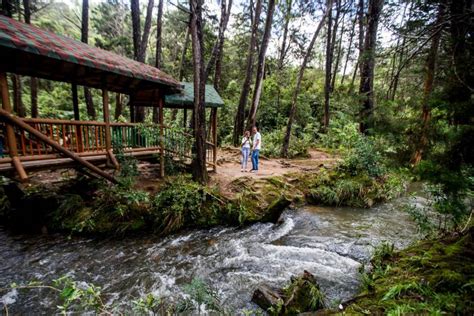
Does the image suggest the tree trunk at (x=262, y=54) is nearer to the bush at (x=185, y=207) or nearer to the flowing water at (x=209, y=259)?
the bush at (x=185, y=207)

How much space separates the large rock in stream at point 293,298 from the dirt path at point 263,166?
4300 mm

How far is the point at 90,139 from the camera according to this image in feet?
22.1

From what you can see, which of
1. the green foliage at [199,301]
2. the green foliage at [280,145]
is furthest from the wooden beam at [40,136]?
the green foliage at [280,145]

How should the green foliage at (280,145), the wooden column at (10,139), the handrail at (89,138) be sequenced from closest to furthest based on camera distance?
the wooden column at (10,139)
the handrail at (89,138)
the green foliage at (280,145)

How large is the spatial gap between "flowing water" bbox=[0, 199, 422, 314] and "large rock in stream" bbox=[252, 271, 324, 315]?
0.30 m

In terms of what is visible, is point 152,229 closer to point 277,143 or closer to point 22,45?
point 22,45

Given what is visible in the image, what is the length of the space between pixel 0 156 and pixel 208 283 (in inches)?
209

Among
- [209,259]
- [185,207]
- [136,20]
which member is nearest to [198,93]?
[185,207]

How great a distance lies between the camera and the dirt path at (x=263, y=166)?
9225 millimetres

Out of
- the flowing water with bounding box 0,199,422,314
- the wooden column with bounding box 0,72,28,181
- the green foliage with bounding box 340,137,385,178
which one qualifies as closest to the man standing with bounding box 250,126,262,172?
the flowing water with bounding box 0,199,422,314

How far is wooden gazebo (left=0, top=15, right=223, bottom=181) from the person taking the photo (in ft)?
15.9

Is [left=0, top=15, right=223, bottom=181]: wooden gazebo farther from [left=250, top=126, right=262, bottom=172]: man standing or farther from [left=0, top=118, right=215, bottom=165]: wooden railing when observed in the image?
[left=250, top=126, right=262, bottom=172]: man standing

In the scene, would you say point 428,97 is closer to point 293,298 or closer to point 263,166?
point 293,298

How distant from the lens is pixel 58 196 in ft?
23.2
